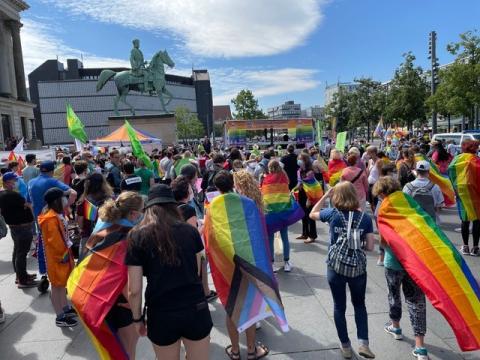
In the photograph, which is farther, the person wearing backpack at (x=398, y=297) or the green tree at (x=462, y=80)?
the green tree at (x=462, y=80)

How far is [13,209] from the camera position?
5543 mm

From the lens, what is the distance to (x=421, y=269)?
10.9 ft

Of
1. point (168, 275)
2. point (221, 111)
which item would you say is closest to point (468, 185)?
point (168, 275)

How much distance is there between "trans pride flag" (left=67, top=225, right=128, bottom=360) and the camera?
2.78m

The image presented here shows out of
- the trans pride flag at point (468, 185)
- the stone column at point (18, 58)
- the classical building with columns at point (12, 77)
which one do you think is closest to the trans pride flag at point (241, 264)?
the trans pride flag at point (468, 185)

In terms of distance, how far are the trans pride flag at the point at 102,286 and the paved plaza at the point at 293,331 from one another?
1.09m

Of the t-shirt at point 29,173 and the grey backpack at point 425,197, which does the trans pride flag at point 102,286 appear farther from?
the t-shirt at point 29,173

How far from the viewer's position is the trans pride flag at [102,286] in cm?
278

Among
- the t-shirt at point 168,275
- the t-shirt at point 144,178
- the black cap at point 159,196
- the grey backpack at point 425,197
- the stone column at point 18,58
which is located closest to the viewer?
the t-shirt at point 168,275

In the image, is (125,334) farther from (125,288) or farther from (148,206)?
(148,206)

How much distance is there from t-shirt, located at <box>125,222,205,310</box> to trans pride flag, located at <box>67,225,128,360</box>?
18.5 inches

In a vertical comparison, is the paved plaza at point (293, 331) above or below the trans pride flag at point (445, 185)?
below

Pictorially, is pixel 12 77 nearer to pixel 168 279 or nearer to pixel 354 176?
pixel 354 176

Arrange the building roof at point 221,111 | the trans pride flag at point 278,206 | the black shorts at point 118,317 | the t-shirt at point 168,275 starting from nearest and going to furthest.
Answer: the t-shirt at point 168,275 → the black shorts at point 118,317 → the trans pride flag at point 278,206 → the building roof at point 221,111
